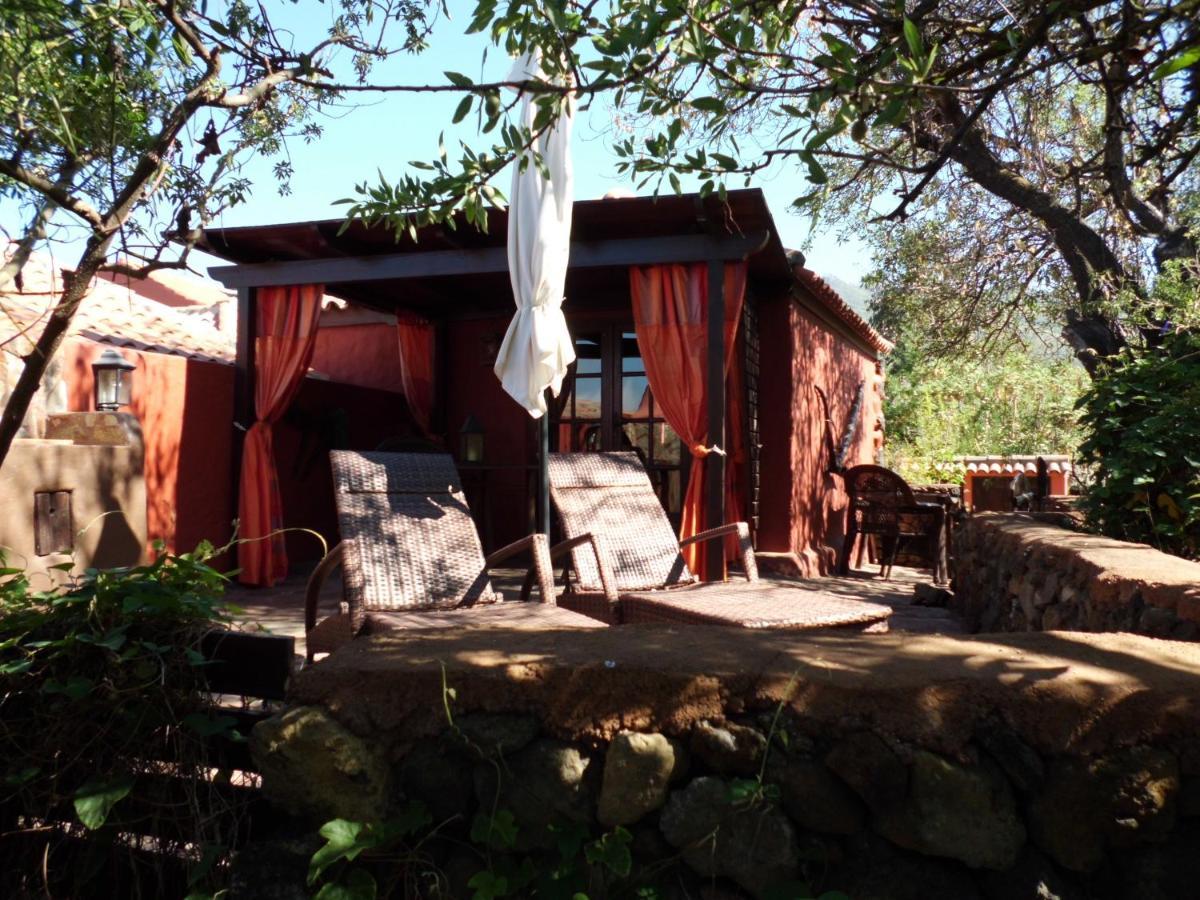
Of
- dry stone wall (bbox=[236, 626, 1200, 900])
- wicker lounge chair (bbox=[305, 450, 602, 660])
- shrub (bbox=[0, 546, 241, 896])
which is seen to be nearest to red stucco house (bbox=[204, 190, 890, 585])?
wicker lounge chair (bbox=[305, 450, 602, 660])

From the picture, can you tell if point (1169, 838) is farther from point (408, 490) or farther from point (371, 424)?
point (371, 424)

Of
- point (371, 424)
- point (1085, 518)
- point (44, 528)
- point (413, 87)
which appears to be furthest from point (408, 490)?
point (371, 424)

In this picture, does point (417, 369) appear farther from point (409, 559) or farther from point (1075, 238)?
point (1075, 238)

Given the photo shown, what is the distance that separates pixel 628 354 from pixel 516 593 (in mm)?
2729

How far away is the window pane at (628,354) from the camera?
805 centimetres

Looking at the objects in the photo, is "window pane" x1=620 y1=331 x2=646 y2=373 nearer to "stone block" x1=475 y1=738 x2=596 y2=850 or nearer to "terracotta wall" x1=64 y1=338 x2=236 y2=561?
"terracotta wall" x1=64 y1=338 x2=236 y2=561

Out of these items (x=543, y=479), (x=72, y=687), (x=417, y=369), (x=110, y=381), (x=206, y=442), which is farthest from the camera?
(x=417, y=369)

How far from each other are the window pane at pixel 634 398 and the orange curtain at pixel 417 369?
189 centimetres

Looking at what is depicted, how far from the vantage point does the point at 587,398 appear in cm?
815

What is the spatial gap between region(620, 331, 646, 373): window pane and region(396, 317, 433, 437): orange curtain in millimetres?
1899

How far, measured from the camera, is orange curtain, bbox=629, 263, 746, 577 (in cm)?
615

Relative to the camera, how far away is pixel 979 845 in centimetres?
166

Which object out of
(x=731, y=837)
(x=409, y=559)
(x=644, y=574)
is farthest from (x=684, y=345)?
(x=731, y=837)

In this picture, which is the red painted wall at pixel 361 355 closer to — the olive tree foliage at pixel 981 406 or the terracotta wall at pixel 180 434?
the terracotta wall at pixel 180 434
